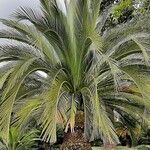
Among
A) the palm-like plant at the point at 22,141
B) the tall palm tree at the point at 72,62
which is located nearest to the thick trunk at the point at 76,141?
the tall palm tree at the point at 72,62

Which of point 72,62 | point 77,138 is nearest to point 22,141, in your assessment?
point 77,138

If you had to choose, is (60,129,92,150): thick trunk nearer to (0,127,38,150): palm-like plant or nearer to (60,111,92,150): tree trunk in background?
(60,111,92,150): tree trunk in background

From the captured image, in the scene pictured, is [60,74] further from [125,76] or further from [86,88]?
[125,76]

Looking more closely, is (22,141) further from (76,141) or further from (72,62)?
(72,62)

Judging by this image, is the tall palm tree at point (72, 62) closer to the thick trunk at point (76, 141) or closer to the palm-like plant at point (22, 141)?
the thick trunk at point (76, 141)

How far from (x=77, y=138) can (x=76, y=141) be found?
0.08 m

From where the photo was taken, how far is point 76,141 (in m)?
12.1

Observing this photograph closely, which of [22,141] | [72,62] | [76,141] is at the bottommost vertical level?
[76,141]

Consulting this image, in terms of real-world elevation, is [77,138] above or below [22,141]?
below

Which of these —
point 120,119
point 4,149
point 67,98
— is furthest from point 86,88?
point 4,149

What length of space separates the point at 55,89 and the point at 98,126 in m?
1.20

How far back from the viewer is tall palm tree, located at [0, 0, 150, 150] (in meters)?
11.5

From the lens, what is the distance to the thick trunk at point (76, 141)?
12.1 meters

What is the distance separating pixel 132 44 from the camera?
11.8m
